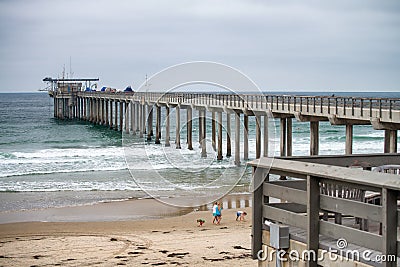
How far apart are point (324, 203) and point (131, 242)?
11.2 meters

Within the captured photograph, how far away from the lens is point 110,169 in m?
34.0

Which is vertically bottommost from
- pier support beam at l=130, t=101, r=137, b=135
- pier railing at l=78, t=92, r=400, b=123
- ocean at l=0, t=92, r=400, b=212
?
ocean at l=0, t=92, r=400, b=212

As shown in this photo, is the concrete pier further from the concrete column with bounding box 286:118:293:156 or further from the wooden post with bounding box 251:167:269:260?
the wooden post with bounding box 251:167:269:260

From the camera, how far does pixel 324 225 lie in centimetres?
583

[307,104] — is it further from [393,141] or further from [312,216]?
[312,216]

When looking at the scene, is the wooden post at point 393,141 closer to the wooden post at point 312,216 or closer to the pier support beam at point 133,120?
the wooden post at point 312,216

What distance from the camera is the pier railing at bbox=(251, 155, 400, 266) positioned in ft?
16.8

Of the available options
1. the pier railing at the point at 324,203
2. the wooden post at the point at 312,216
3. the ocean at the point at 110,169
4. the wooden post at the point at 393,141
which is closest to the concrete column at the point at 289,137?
the ocean at the point at 110,169

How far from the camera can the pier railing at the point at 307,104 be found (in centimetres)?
2022

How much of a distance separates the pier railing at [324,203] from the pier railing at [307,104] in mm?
13355

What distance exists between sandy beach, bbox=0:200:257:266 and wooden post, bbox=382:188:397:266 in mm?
7646

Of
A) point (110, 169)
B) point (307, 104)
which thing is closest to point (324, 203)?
point (307, 104)

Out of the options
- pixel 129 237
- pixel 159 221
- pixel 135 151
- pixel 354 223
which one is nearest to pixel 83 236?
pixel 129 237

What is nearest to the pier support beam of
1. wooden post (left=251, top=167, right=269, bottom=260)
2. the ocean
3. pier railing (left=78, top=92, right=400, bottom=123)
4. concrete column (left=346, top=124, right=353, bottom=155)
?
the ocean
